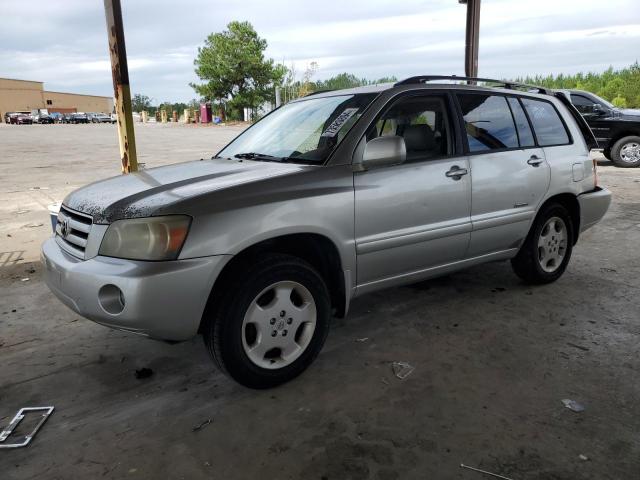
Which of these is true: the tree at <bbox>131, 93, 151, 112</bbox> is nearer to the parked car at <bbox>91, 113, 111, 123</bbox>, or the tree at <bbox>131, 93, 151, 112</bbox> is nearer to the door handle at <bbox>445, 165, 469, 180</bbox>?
the parked car at <bbox>91, 113, 111, 123</bbox>

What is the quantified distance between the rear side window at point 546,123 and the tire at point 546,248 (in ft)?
1.75

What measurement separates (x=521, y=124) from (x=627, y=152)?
10.0 m

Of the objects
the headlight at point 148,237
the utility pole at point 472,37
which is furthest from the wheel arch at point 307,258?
the utility pole at point 472,37

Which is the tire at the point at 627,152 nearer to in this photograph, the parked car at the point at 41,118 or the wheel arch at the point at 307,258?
the wheel arch at the point at 307,258

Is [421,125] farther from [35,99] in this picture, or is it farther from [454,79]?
[35,99]

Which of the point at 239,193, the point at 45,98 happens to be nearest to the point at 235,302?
the point at 239,193

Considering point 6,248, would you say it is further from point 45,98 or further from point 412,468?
point 45,98

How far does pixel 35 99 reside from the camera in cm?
8594

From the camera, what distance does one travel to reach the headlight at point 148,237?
8.08 feet

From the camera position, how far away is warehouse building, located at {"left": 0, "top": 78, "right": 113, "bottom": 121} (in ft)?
263

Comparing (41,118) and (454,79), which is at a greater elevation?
(41,118)

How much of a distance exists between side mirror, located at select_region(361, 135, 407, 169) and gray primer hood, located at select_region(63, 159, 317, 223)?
372 millimetres

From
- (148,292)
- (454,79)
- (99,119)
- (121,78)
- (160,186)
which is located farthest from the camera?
(99,119)

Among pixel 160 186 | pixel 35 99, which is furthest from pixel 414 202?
pixel 35 99
